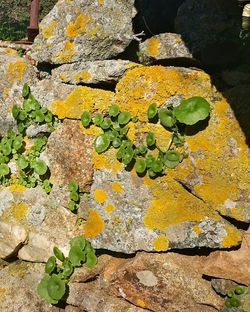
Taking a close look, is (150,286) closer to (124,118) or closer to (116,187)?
(116,187)

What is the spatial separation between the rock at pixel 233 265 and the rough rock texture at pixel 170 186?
10cm

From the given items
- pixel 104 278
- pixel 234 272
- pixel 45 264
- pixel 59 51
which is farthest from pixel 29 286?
pixel 59 51

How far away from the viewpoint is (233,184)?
151 inches

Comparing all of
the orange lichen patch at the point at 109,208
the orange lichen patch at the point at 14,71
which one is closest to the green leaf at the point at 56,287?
the orange lichen patch at the point at 109,208

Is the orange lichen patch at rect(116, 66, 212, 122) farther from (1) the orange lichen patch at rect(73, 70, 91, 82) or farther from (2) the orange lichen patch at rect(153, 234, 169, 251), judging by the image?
(2) the orange lichen patch at rect(153, 234, 169, 251)

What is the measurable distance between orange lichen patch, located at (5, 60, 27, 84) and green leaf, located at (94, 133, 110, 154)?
1.46 meters

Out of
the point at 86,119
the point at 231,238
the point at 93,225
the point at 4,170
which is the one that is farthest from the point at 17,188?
the point at 231,238

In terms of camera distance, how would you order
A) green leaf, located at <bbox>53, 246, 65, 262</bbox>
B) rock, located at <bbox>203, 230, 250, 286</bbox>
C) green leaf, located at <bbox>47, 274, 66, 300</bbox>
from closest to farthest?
rock, located at <bbox>203, 230, 250, 286</bbox> → green leaf, located at <bbox>47, 274, 66, 300</bbox> → green leaf, located at <bbox>53, 246, 65, 262</bbox>

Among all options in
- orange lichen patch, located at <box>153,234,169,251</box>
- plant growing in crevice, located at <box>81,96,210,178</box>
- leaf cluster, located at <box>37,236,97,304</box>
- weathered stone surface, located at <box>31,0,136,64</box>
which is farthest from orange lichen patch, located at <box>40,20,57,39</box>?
orange lichen patch, located at <box>153,234,169,251</box>

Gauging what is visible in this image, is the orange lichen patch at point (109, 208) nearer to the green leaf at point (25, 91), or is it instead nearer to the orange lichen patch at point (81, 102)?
the orange lichen patch at point (81, 102)

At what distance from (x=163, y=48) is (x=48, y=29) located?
4.78 feet

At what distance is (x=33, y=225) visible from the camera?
15.0 ft

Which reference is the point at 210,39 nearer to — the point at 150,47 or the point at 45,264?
the point at 150,47

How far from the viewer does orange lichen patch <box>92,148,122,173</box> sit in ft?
14.0
